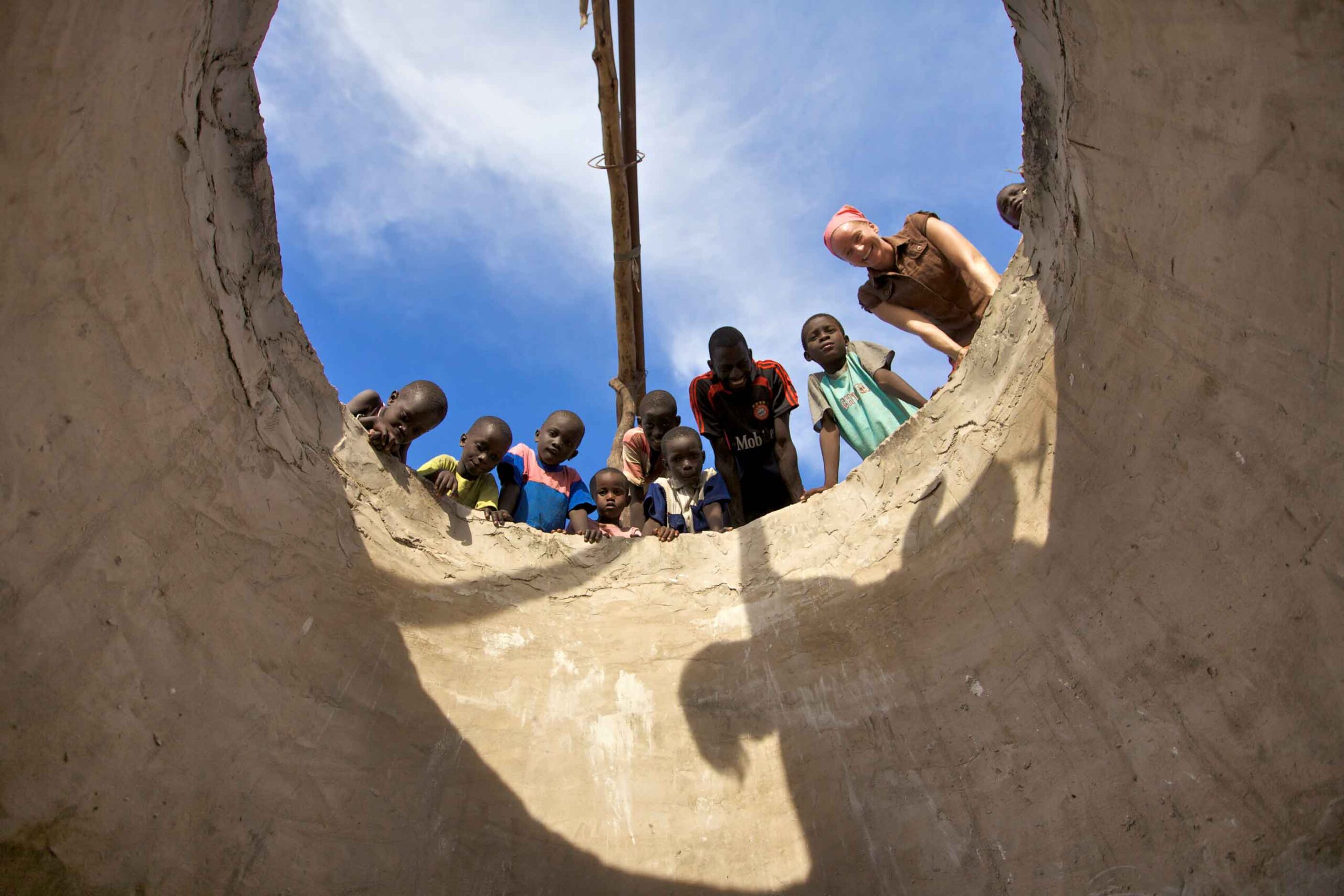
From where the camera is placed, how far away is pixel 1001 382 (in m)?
3.15

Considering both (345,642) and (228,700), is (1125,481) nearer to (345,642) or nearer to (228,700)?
(345,642)

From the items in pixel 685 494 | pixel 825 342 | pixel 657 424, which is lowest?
pixel 685 494

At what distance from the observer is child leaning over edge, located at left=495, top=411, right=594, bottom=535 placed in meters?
4.23

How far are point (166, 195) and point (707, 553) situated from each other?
7.56 feet

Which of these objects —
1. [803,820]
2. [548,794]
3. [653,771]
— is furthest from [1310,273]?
[548,794]

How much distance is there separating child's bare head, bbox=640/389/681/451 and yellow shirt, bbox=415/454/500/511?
916 millimetres

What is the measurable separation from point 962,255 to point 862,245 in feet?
1.57

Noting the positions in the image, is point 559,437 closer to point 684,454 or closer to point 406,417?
point 684,454

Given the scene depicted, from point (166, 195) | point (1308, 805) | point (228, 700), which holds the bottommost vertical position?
point (1308, 805)

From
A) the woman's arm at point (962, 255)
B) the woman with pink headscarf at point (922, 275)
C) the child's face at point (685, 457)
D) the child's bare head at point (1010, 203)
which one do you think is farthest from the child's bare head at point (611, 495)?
the child's bare head at point (1010, 203)

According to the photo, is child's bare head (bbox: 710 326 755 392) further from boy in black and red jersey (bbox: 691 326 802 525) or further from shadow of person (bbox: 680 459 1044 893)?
shadow of person (bbox: 680 459 1044 893)

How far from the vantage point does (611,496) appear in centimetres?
456

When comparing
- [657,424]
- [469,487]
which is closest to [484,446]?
[469,487]

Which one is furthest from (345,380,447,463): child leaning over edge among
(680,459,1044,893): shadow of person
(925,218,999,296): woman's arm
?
(925,218,999,296): woman's arm
